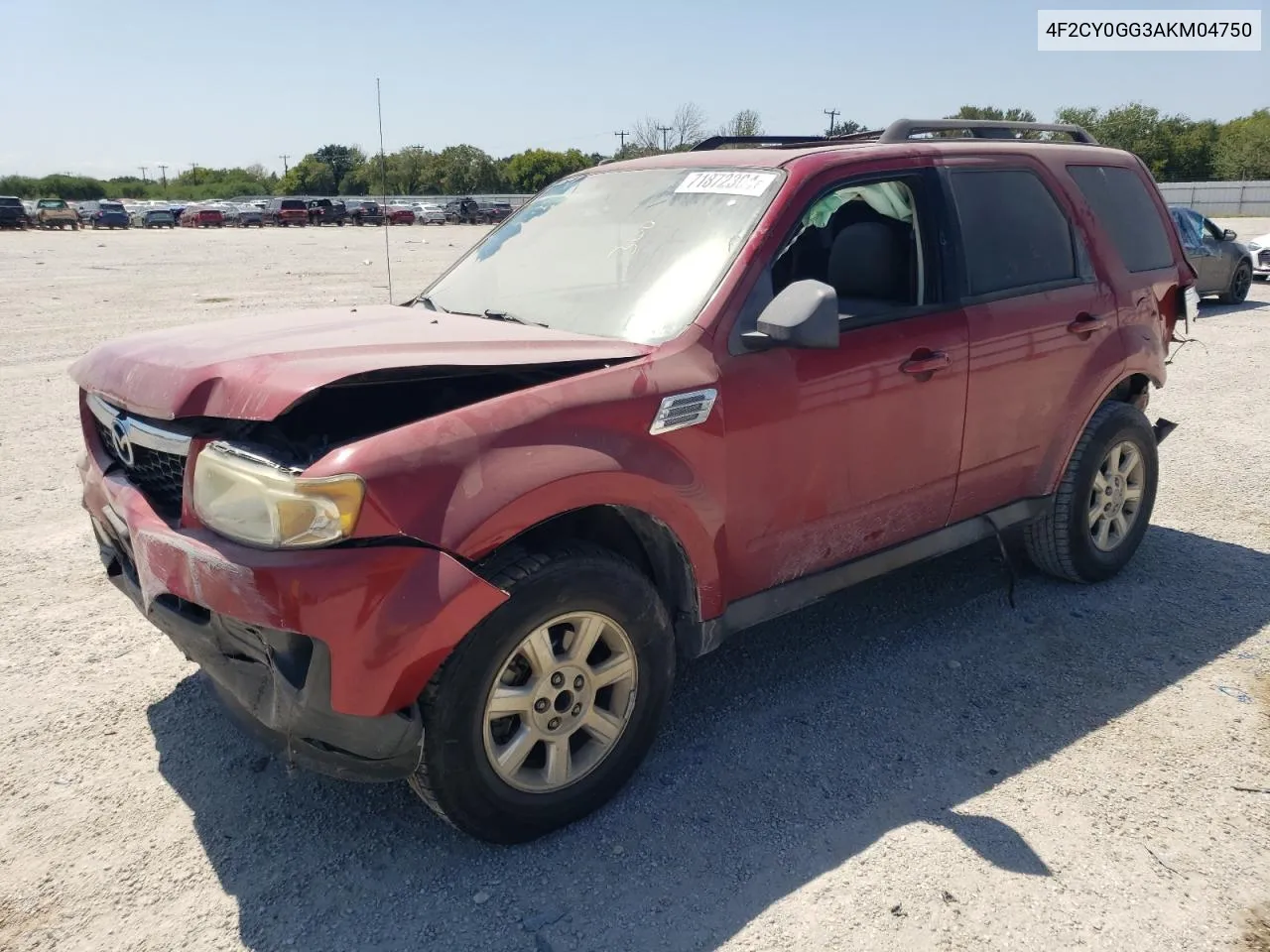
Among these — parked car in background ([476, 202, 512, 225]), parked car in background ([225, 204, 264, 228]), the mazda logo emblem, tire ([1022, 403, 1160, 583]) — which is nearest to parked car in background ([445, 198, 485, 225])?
parked car in background ([476, 202, 512, 225])

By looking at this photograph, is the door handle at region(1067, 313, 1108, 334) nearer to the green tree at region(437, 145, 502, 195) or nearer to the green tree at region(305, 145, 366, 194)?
the green tree at region(305, 145, 366, 194)

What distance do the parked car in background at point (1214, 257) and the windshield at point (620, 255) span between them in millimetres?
13047

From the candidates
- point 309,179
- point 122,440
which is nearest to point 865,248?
point 122,440

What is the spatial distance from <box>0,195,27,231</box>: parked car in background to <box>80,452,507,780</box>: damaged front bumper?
179 ft

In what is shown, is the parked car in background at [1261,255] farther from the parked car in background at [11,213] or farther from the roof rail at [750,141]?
the parked car in background at [11,213]

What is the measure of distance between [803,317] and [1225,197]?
2296 inches

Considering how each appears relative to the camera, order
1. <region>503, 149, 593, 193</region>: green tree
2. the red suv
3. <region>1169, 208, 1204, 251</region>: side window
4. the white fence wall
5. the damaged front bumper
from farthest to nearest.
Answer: <region>503, 149, 593, 193</region>: green tree
the white fence wall
<region>1169, 208, 1204, 251</region>: side window
the red suv
the damaged front bumper

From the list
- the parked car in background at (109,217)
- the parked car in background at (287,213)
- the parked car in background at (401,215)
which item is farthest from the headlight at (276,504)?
the parked car in background at (109,217)

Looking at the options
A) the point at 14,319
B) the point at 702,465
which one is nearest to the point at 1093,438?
the point at 702,465

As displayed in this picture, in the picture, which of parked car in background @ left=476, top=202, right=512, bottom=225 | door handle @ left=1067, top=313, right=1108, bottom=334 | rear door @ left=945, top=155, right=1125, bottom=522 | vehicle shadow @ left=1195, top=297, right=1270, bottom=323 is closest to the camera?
rear door @ left=945, top=155, right=1125, bottom=522

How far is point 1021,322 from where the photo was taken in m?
4.03

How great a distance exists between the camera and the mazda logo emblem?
3.07 meters

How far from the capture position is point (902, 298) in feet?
12.4

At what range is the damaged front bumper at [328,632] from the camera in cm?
238
